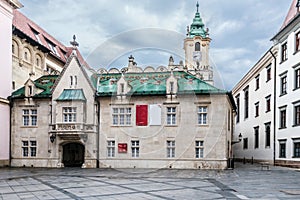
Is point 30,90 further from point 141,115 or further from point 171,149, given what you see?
point 171,149

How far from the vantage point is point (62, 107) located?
30.9 meters

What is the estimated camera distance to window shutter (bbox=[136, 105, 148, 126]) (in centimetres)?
3048

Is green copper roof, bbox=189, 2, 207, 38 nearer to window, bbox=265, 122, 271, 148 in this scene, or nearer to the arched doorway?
window, bbox=265, 122, 271, 148

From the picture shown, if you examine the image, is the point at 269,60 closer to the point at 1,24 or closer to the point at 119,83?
the point at 119,83

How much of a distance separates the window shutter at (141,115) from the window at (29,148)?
978 cm

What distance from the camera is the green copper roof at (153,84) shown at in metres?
30.2

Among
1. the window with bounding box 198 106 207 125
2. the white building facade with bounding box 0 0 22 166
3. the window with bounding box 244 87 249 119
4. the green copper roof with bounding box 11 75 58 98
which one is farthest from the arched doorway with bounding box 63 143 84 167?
the window with bounding box 244 87 249 119

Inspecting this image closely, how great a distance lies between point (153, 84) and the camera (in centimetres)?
3166

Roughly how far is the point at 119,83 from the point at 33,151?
33.1 feet

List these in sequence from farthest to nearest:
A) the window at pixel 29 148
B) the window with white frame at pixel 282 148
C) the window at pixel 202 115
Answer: the window with white frame at pixel 282 148 → the window at pixel 29 148 → the window at pixel 202 115

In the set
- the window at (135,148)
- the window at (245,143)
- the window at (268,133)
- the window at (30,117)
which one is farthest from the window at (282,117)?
the window at (30,117)

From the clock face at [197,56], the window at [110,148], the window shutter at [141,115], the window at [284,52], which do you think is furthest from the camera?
the clock face at [197,56]

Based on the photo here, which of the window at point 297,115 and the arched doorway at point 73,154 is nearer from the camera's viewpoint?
the window at point 297,115

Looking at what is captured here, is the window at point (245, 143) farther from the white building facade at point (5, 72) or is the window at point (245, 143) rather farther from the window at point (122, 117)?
the white building facade at point (5, 72)
